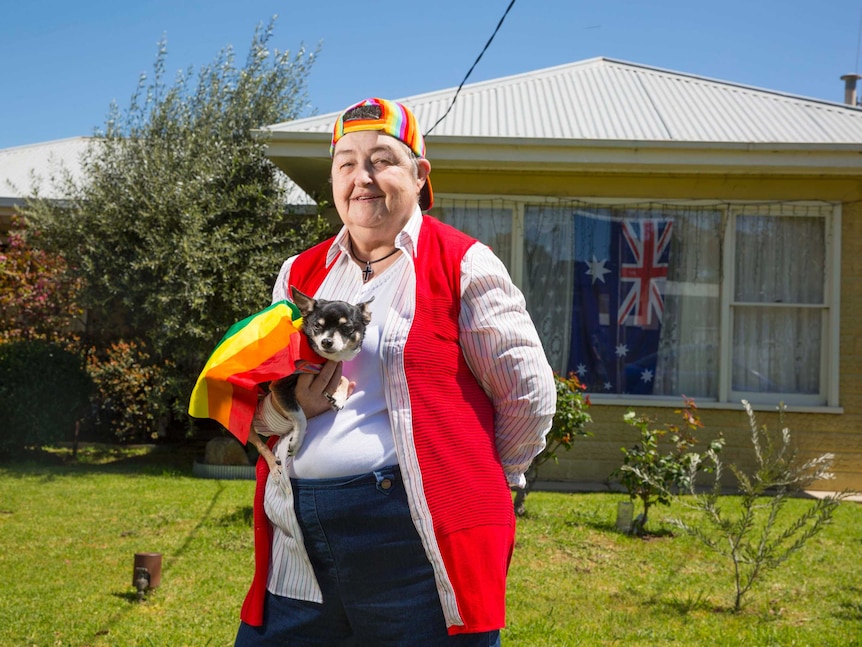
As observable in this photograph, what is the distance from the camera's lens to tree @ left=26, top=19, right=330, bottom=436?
338 inches

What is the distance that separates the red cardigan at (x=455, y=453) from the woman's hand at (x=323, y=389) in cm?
17

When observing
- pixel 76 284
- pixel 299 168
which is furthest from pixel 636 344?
pixel 76 284

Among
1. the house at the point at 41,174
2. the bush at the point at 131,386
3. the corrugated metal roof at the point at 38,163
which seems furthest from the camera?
the corrugated metal roof at the point at 38,163

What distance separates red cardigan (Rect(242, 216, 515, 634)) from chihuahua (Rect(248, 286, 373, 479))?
135mm

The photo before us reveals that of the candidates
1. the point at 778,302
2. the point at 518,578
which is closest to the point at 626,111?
Result: the point at 778,302

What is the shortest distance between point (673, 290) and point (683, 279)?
0.15 meters

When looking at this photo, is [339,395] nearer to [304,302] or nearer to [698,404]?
[304,302]

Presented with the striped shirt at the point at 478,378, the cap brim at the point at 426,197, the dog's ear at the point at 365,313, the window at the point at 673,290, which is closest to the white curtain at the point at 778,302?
the window at the point at 673,290

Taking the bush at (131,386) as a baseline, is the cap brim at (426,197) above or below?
above

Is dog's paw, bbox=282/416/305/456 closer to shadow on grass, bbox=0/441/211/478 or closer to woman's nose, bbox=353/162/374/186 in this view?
woman's nose, bbox=353/162/374/186

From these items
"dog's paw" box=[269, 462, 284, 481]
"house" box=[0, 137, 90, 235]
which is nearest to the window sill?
"dog's paw" box=[269, 462, 284, 481]

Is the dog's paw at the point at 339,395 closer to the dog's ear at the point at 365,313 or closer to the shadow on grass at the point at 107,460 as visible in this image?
the dog's ear at the point at 365,313

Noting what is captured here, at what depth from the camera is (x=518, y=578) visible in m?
5.33

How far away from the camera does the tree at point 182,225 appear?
858cm
